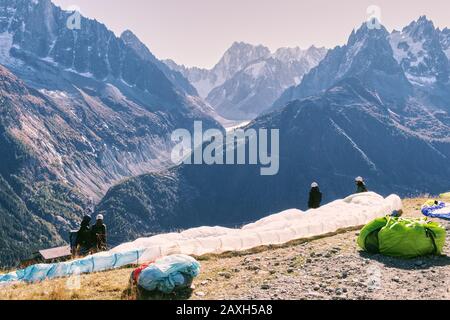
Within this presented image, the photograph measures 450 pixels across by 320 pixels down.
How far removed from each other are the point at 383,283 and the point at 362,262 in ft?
10.0

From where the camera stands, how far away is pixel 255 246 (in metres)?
23.1

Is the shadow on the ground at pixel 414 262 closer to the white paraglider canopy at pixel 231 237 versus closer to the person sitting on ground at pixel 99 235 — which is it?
the white paraglider canopy at pixel 231 237

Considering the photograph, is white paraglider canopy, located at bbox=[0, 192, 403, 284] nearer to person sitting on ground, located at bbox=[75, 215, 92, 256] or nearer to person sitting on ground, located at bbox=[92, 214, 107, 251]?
person sitting on ground, located at bbox=[92, 214, 107, 251]

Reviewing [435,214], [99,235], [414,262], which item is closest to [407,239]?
[414,262]

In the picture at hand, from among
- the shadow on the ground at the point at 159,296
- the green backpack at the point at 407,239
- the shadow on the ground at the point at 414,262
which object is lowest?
the shadow on the ground at the point at 159,296

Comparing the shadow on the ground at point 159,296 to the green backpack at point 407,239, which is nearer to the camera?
the shadow on the ground at point 159,296

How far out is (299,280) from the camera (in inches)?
615

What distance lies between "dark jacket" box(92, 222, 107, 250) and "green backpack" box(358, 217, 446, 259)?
16184 millimetres

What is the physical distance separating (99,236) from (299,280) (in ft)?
52.3

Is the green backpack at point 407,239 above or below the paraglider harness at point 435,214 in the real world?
below

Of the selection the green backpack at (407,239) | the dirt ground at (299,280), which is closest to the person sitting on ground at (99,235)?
the dirt ground at (299,280)

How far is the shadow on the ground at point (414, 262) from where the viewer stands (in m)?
17.3
